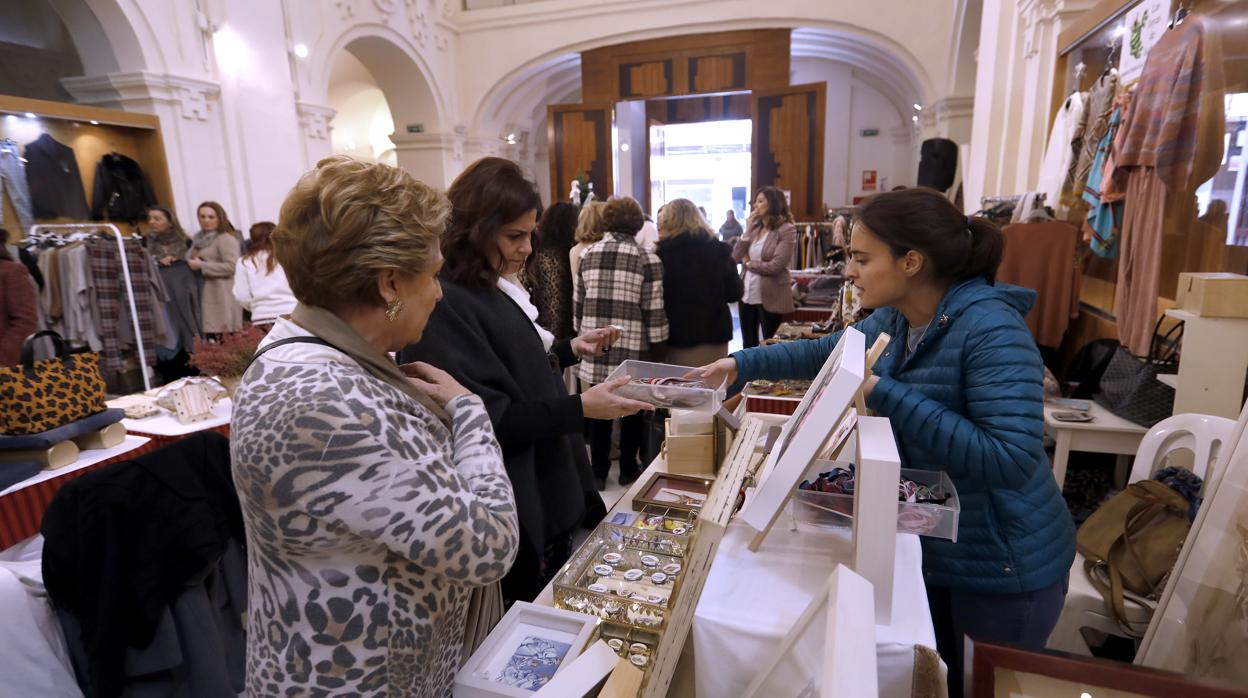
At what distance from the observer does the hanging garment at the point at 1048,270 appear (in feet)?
11.9

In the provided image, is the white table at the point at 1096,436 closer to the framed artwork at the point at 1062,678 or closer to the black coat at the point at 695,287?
the black coat at the point at 695,287

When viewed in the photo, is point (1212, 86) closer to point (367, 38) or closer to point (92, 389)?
point (92, 389)

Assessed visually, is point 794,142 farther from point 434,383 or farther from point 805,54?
point 434,383

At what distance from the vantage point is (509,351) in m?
1.50

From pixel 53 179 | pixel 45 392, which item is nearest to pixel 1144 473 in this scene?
pixel 45 392

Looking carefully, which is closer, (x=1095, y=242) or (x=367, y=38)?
(x=1095, y=242)

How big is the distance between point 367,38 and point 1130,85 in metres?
8.89

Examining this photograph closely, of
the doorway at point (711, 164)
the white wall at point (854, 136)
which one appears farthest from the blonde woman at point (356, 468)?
the white wall at point (854, 136)

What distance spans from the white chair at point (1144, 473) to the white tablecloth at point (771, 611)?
1.00 metres

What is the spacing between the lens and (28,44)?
26.6 ft

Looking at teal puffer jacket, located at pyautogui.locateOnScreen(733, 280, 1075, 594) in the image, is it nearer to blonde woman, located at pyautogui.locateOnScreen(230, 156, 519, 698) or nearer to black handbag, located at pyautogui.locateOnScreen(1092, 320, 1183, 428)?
blonde woman, located at pyautogui.locateOnScreen(230, 156, 519, 698)

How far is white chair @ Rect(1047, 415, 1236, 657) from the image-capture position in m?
1.79

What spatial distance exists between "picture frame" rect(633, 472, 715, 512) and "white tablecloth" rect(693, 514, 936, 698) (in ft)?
1.59

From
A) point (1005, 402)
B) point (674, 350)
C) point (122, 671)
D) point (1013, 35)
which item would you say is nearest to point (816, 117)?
point (1013, 35)
